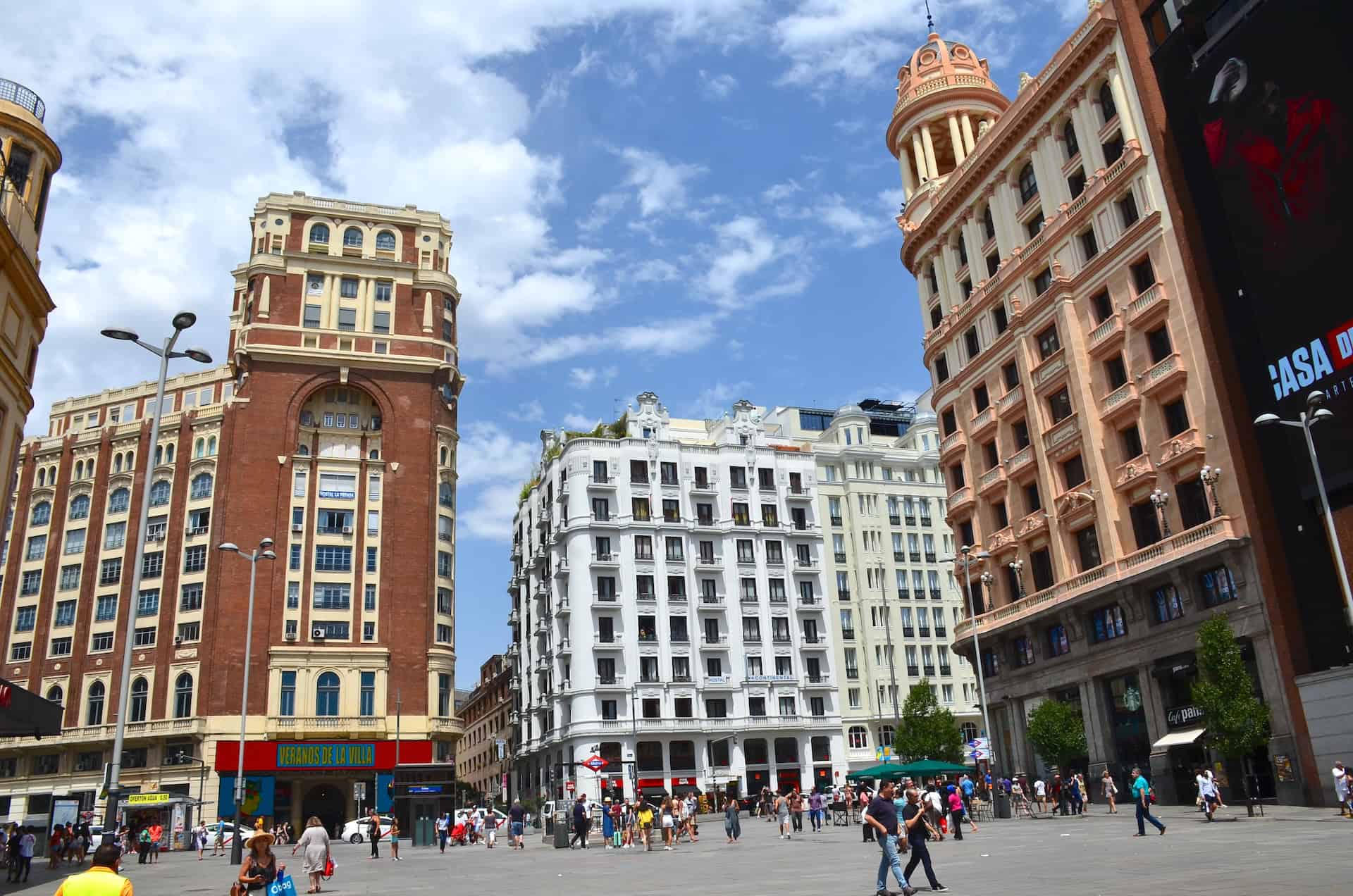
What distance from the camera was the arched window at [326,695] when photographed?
68.2m

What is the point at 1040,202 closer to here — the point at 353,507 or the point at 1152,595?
the point at 1152,595

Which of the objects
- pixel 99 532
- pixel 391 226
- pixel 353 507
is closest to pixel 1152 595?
pixel 353 507

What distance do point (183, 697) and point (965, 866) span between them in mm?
62762

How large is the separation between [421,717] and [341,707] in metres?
5.32

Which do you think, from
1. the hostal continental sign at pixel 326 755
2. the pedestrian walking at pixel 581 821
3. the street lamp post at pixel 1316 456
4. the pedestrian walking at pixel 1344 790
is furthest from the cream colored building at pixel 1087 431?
the hostal continental sign at pixel 326 755

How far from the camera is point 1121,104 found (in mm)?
43531

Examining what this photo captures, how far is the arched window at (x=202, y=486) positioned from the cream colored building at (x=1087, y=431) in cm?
5323

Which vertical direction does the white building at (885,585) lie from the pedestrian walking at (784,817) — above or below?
above

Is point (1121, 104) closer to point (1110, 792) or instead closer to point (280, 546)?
point (1110, 792)

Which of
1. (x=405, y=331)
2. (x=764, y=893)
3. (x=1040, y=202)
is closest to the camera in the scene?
(x=764, y=893)

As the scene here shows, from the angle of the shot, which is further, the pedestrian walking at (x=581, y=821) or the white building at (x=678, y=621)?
the white building at (x=678, y=621)

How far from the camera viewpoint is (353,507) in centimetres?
7325

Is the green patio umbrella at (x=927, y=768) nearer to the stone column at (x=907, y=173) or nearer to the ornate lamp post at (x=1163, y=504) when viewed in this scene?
the ornate lamp post at (x=1163, y=504)

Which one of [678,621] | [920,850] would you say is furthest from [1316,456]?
[678,621]
